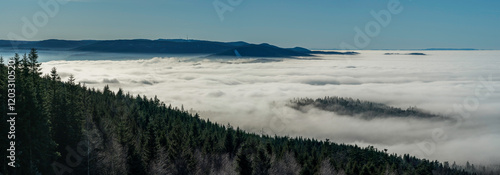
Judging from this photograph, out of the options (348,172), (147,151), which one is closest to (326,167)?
(348,172)

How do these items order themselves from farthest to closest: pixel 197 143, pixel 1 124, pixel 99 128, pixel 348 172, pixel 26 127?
pixel 197 143 < pixel 348 172 < pixel 99 128 < pixel 26 127 < pixel 1 124

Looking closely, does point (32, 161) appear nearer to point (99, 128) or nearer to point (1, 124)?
point (1, 124)

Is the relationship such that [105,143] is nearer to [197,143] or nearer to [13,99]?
[197,143]

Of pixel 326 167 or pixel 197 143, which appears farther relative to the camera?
pixel 197 143

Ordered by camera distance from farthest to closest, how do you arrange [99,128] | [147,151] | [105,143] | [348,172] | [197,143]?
[197,143]
[348,172]
[99,128]
[105,143]
[147,151]

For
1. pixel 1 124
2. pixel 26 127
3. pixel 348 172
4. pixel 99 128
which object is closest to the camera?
pixel 1 124

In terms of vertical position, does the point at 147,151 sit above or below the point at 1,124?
below

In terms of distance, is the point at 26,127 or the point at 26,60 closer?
the point at 26,127

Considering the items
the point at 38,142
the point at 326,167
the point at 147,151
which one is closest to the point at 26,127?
the point at 38,142

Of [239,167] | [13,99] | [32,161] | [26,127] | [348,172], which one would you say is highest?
[13,99]
